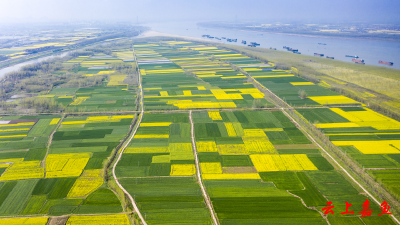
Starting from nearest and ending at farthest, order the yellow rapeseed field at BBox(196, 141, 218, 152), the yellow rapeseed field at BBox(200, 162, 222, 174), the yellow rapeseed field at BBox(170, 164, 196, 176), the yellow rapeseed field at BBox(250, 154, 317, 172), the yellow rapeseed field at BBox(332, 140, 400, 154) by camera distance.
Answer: the yellow rapeseed field at BBox(170, 164, 196, 176)
the yellow rapeseed field at BBox(200, 162, 222, 174)
the yellow rapeseed field at BBox(250, 154, 317, 172)
the yellow rapeseed field at BBox(332, 140, 400, 154)
the yellow rapeseed field at BBox(196, 141, 218, 152)

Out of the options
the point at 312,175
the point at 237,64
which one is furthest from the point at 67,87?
the point at 312,175

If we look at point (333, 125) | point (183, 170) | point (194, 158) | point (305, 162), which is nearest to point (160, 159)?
point (183, 170)

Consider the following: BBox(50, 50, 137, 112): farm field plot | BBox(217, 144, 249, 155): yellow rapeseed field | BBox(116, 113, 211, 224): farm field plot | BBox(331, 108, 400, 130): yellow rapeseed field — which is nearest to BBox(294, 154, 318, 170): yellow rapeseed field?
BBox(217, 144, 249, 155): yellow rapeseed field

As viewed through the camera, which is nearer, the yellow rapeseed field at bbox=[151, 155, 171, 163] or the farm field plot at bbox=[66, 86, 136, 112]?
the yellow rapeseed field at bbox=[151, 155, 171, 163]

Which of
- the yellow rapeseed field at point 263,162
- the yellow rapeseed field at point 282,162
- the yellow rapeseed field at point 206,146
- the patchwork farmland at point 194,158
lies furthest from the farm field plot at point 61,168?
the yellow rapeseed field at point 282,162

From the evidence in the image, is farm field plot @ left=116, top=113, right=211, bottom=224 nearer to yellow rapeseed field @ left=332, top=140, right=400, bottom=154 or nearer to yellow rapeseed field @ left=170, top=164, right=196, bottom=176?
yellow rapeseed field @ left=170, top=164, right=196, bottom=176

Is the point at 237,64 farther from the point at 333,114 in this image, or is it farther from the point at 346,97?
the point at 333,114

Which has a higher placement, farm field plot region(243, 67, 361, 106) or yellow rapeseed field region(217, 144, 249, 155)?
farm field plot region(243, 67, 361, 106)
